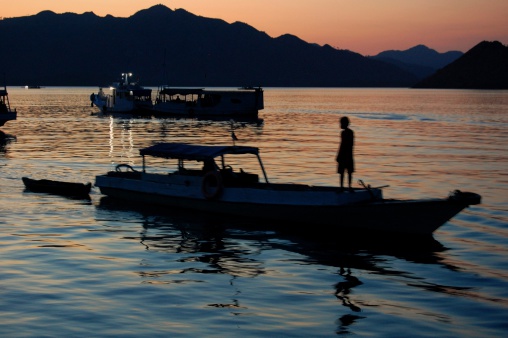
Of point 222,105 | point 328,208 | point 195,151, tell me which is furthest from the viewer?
A: point 222,105

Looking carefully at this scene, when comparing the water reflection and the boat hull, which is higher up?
the boat hull

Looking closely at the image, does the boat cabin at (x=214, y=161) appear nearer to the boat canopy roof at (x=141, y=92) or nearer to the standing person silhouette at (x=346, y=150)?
the standing person silhouette at (x=346, y=150)

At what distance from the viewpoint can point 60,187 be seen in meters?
32.9

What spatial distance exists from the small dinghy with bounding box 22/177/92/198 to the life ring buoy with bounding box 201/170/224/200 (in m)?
7.31

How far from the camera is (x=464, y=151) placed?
5484 centimetres

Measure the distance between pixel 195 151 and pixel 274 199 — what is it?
4.51 m

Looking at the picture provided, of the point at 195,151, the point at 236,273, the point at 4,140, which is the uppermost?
the point at 195,151

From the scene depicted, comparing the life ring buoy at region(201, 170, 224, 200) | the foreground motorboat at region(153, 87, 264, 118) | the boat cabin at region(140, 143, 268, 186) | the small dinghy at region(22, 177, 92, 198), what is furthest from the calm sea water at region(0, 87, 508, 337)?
the foreground motorboat at region(153, 87, 264, 118)

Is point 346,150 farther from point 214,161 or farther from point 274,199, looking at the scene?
point 214,161

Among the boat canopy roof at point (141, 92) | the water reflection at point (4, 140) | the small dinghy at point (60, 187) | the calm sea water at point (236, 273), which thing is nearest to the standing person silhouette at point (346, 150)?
the calm sea water at point (236, 273)

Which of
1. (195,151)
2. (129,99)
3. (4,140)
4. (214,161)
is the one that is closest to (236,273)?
(214,161)

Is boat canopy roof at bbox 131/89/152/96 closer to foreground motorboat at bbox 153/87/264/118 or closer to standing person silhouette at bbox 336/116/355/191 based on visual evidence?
foreground motorboat at bbox 153/87/264/118

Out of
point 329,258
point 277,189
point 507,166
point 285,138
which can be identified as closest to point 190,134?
point 285,138

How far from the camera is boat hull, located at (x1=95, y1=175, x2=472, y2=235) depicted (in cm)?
2306
